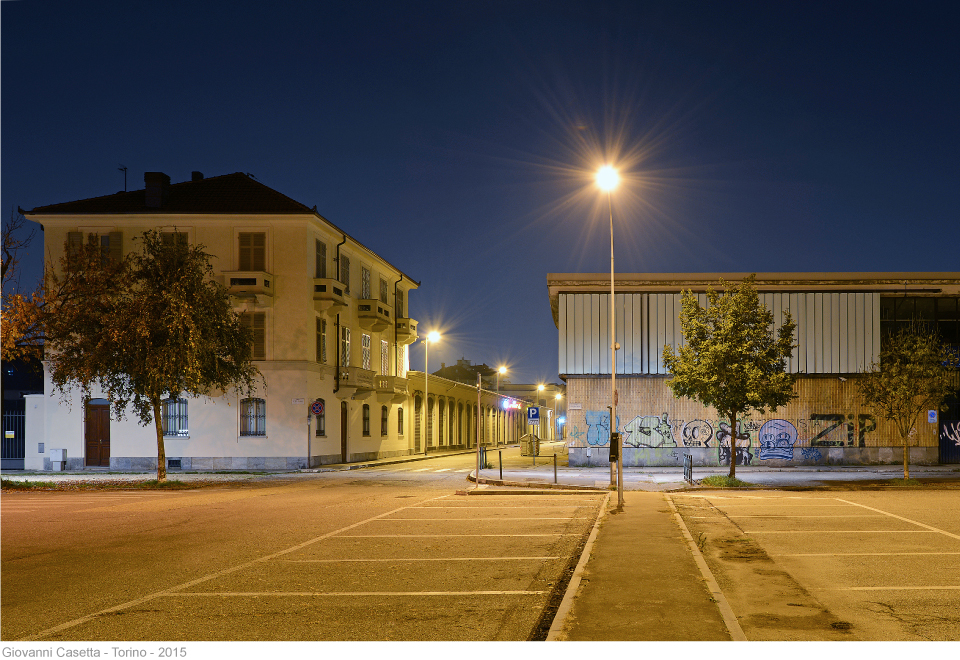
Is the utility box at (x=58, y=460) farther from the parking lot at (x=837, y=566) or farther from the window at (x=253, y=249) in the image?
the parking lot at (x=837, y=566)

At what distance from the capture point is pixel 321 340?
127 ft

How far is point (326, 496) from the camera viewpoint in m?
22.2

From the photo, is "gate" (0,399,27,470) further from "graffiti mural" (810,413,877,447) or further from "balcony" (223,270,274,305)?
"graffiti mural" (810,413,877,447)

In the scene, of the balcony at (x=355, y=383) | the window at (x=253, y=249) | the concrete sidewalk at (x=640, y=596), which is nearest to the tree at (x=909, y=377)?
the concrete sidewalk at (x=640, y=596)

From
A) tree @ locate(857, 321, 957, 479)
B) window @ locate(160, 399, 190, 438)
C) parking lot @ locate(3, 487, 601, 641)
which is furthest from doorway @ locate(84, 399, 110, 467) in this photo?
tree @ locate(857, 321, 957, 479)

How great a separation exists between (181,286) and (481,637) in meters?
22.5

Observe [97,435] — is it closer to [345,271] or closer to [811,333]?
[345,271]

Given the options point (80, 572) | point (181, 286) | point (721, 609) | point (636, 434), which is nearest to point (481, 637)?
point (721, 609)

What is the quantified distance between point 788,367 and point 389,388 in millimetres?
21371

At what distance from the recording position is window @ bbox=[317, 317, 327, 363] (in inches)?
1505

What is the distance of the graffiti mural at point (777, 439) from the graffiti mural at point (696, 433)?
243cm

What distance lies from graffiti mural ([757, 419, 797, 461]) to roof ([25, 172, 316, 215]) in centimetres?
2245

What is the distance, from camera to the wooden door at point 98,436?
3603 centimetres

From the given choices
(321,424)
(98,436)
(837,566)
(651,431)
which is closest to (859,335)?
(651,431)
